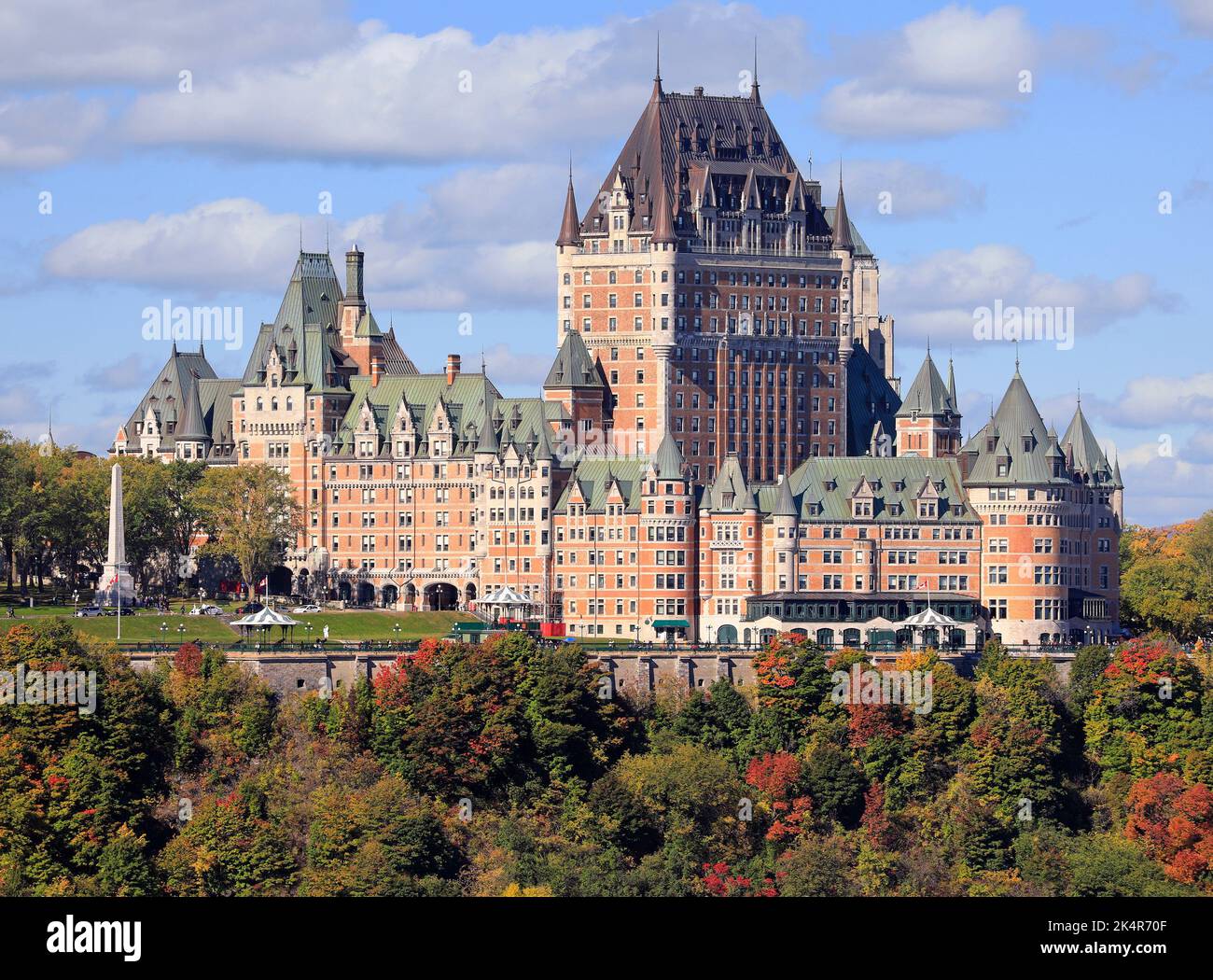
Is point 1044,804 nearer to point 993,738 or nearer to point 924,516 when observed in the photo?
point 993,738

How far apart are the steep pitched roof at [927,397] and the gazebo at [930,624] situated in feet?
76.5

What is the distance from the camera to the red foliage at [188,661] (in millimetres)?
148125

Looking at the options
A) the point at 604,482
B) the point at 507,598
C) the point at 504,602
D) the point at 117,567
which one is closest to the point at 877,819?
the point at 507,598

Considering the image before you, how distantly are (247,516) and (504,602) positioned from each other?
83.5 feet

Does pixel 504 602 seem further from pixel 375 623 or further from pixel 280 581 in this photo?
pixel 280 581

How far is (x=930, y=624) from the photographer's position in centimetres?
16962

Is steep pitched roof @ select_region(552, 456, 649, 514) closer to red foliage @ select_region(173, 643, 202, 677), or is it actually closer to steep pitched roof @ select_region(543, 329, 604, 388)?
steep pitched roof @ select_region(543, 329, 604, 388)

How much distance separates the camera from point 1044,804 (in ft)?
486

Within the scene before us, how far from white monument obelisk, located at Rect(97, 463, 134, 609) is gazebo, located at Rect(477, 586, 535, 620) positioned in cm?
2461

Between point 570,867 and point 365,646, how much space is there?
28.2 metres

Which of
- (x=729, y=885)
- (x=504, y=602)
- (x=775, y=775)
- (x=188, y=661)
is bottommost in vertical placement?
(x=729, y=885)

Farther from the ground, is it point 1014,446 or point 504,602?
point 1014,446

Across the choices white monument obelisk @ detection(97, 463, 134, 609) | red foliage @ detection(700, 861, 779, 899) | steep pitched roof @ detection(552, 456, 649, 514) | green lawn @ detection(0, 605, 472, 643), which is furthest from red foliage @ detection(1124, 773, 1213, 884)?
white monument obelisk @ detection(97, 463, 134, 609)
